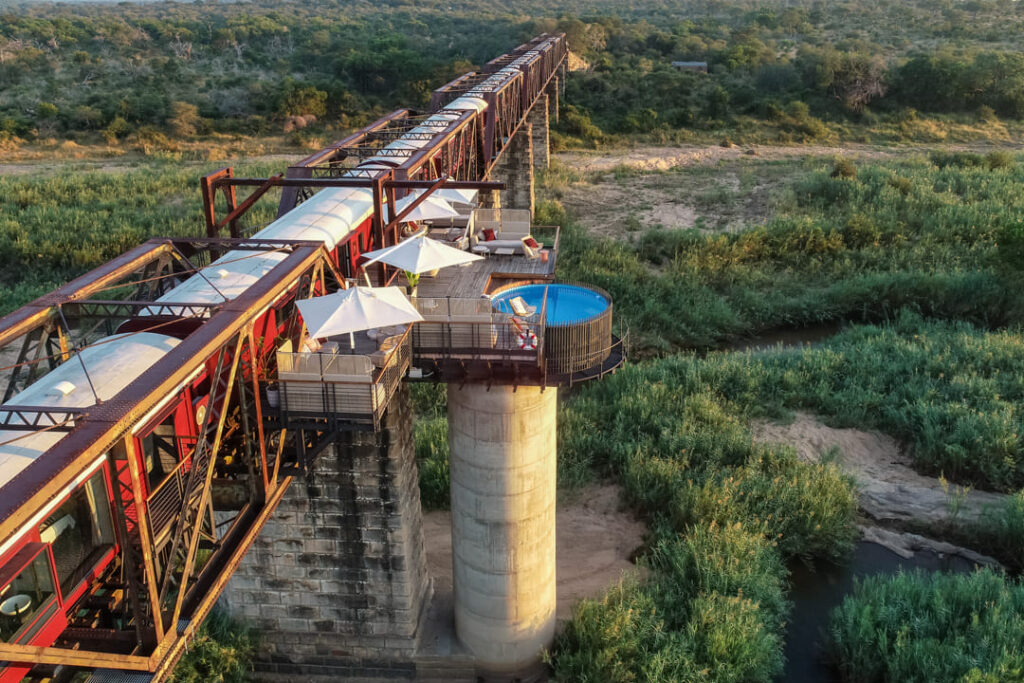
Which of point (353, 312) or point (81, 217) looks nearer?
point (353, 312)

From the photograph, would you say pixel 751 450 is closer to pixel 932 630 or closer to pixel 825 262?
pixel 932 630

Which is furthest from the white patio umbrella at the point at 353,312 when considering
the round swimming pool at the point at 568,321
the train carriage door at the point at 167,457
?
the round swimming pool at the point at 568,321

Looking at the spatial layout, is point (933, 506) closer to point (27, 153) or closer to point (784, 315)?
point (784, 315)

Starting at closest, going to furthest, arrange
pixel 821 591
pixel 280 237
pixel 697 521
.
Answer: pixel 280 237 < pixel 821 591 < pixel 697 521

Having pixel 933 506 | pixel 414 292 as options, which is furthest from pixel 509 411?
pixel 933 506

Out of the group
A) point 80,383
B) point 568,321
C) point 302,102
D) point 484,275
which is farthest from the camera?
point 302,102

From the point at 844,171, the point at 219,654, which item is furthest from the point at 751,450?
the point at 844,171

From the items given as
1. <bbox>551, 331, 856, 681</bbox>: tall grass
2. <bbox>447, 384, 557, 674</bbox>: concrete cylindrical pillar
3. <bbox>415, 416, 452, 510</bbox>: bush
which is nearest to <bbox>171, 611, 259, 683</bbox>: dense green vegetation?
<bbox>447, 384, 557, 674</bbox>: concrete cylindrical pillar
